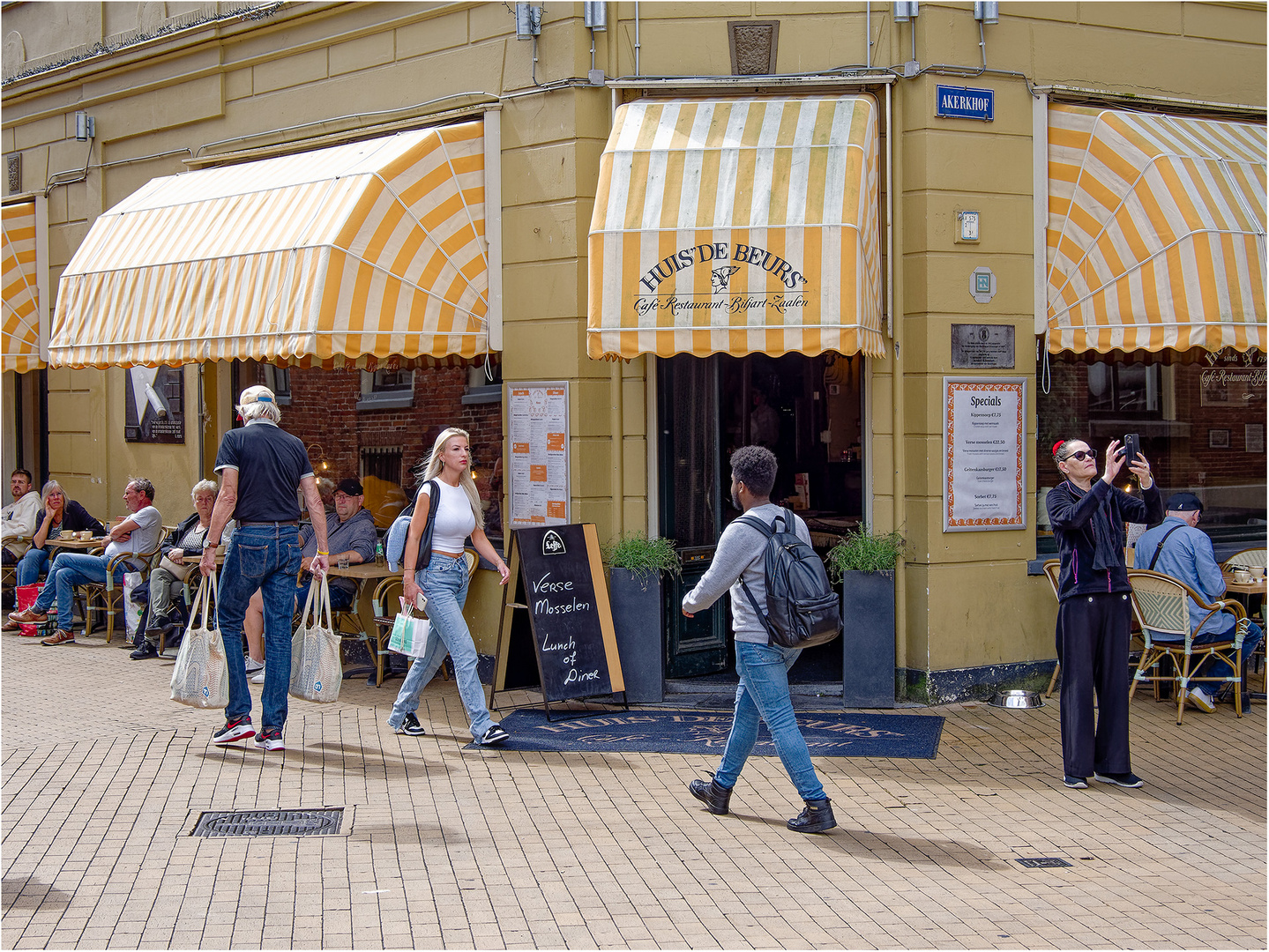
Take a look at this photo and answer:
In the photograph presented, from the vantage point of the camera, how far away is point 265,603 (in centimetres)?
725

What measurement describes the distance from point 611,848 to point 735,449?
5.50 m

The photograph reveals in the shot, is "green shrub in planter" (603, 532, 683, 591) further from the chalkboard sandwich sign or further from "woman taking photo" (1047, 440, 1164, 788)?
"woman taking photo" (1047, 440, 1164, 788)

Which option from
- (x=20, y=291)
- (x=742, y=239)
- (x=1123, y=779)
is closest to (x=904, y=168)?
(x=742, y=239)

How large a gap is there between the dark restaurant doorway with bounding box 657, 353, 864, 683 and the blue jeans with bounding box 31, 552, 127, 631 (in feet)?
17.5

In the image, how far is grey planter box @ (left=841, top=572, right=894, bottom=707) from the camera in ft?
27.1

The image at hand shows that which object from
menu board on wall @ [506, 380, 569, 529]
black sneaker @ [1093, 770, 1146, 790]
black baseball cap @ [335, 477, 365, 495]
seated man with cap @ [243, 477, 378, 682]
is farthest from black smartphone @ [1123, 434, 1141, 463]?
black baseball cap @ [335, 477, 365, 495]

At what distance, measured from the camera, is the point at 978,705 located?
27.6ft

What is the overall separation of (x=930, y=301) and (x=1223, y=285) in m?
1.88

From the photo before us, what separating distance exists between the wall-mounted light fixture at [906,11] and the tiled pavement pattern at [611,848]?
14.9 ft

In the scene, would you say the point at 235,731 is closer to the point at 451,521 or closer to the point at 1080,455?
the point at 451,521

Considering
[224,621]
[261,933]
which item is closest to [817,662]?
[224,621]

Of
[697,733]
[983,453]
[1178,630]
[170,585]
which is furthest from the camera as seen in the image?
[170,585]

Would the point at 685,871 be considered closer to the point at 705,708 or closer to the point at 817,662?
the point at 705,708

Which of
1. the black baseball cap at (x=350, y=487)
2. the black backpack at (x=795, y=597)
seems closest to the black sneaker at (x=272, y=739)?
the black baseball cap at (x=350, y=487)
